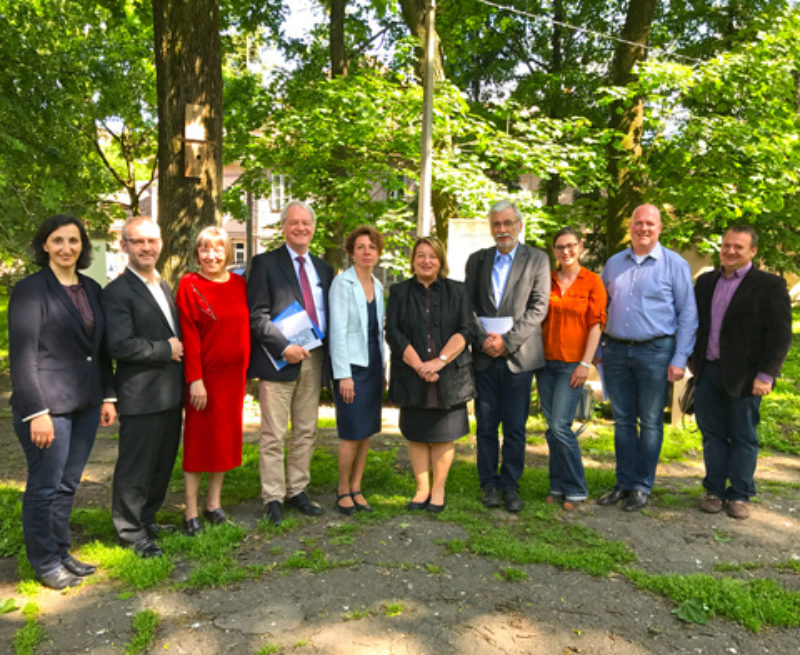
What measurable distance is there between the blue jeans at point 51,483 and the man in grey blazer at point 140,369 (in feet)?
0.91

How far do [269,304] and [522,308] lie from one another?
6.22ft

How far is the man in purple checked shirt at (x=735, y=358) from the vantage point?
4594mm

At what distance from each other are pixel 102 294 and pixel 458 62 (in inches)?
621

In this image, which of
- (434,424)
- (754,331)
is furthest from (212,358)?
(754,331)

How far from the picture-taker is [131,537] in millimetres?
3982

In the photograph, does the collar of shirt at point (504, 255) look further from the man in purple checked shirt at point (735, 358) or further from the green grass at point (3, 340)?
the green grass at point (3, 340)

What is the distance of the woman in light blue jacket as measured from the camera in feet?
14.9

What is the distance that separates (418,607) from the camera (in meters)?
3.41

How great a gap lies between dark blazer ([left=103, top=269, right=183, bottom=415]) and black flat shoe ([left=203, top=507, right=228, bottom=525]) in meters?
0.95

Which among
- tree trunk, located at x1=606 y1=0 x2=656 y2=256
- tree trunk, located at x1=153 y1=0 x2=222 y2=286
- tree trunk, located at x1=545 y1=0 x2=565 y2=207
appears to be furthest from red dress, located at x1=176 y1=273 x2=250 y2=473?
tree trunk, located at x1=545 y1=0 x2=565 y2=207

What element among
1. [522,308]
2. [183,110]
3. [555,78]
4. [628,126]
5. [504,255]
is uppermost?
[555,78]

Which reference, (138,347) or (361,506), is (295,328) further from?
(361,506)

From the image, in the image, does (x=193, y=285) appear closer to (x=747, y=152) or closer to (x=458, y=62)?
(x=747, y=152)

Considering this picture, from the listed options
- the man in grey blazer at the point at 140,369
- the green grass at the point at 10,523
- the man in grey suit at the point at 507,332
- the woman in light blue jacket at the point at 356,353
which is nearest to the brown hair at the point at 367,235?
the woman in light blue jacket at the point at 356,353
